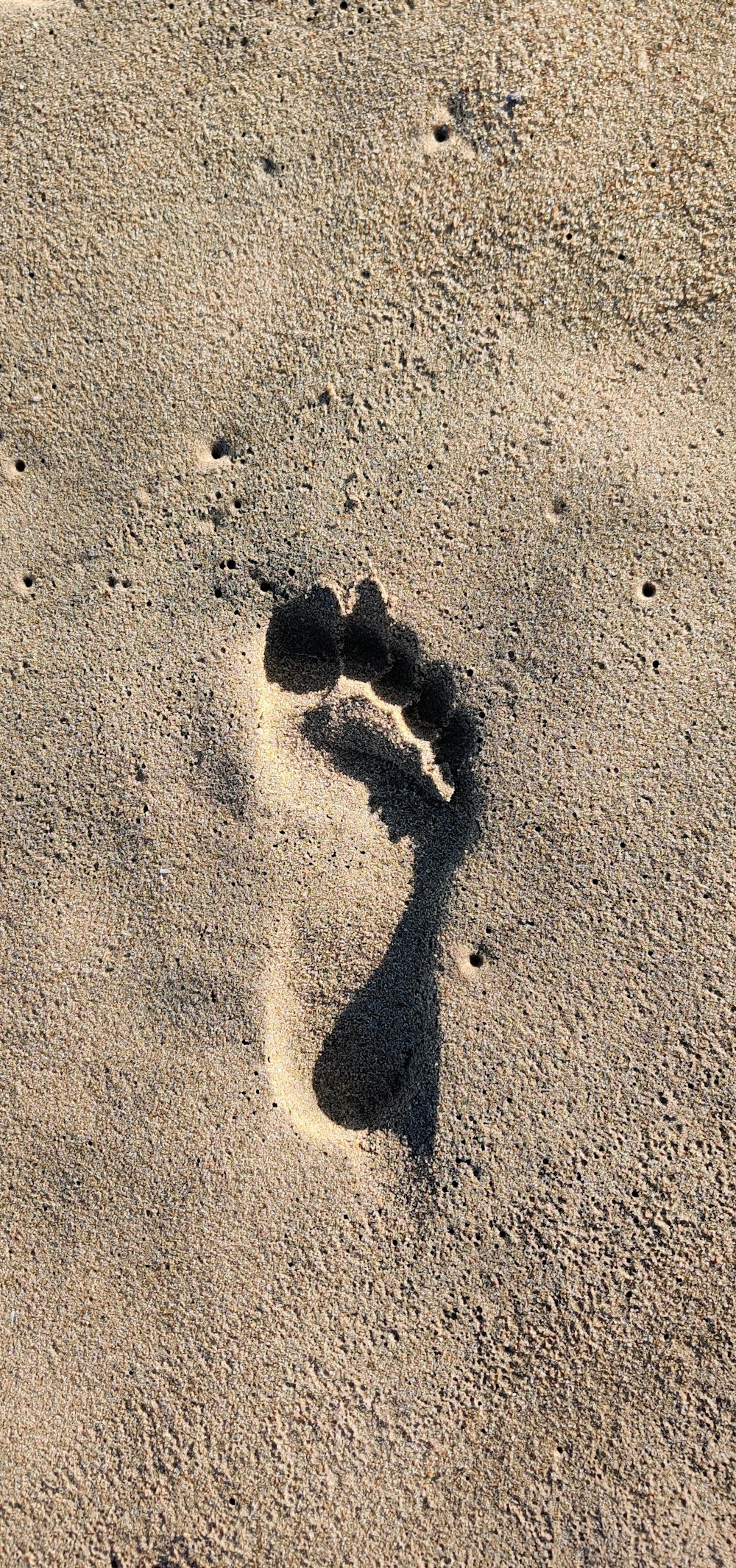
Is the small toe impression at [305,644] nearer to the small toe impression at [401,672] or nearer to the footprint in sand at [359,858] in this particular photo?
the footprint in sand at [359,858]

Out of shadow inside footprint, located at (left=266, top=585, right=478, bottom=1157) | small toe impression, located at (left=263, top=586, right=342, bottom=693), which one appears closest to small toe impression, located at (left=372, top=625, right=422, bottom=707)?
shadow inside footprint, located at (left=266, top=585, right=478, bottom=1157)

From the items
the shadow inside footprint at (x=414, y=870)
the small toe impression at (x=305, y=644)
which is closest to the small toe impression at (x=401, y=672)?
the shadow inside footprint at (x=414, y=870)

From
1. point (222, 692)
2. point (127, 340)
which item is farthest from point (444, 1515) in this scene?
point (127, 340)

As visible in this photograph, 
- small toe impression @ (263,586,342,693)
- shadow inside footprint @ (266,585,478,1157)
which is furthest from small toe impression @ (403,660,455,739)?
small toe impression @ (263,586,342,693)

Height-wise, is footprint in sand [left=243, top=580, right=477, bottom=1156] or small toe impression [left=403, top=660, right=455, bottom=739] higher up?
small toe impression [left=403, top=660, right=455, bottom=739]

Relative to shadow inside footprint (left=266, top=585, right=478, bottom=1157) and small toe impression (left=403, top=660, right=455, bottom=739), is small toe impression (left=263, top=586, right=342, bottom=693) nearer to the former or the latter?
shadow inside footprint (left=266, top=585, right=478, bottom=1157)

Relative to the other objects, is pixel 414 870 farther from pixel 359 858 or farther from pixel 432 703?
pixel 432 703
